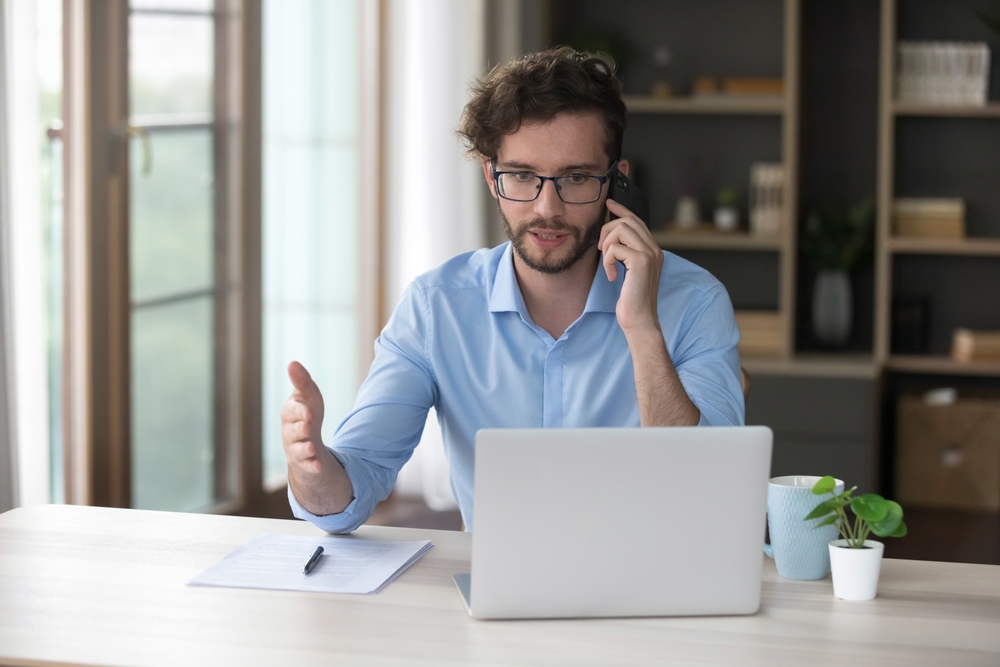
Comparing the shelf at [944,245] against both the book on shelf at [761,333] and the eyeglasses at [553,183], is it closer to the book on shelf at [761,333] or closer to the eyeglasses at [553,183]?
the book on shelf at [761,333]

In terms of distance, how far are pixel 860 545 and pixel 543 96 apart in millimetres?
889

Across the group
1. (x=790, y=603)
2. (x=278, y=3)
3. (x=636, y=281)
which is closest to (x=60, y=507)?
(x=636, y=281)

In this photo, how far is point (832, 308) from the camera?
4.29m

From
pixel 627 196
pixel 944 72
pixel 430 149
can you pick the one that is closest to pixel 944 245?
pixel 944 72

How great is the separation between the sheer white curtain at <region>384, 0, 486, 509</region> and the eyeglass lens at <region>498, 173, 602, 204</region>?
7.08 ft

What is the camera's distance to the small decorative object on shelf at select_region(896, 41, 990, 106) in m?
4.09

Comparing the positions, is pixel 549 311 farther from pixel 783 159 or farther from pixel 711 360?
pixel 783 159

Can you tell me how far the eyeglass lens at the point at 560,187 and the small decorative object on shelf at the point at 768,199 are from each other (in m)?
2.55

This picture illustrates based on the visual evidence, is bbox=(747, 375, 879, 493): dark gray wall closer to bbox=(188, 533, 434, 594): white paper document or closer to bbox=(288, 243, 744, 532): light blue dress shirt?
bbox=(288, 243, 744, 532): light blue dress shirt

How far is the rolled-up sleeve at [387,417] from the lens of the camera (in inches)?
63.0

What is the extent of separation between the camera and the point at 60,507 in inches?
67.8

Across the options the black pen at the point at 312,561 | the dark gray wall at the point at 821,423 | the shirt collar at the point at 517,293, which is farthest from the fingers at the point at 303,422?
the dark gray wall at the point at 821,423

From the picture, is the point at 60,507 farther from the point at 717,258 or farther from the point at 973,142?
the point at 973,142

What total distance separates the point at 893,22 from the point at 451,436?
2.86m
